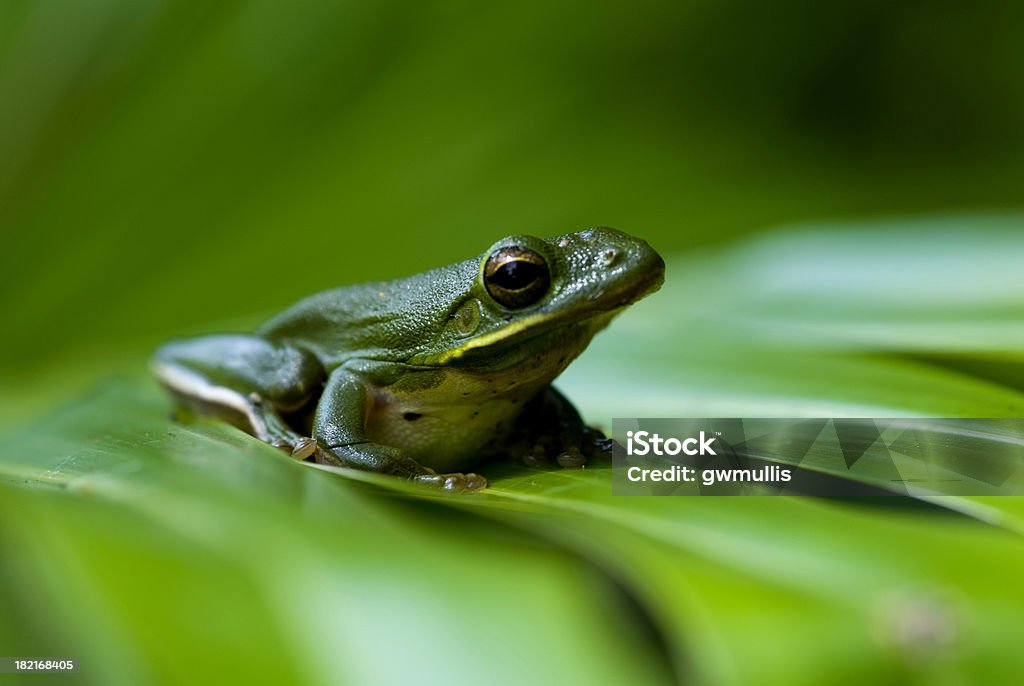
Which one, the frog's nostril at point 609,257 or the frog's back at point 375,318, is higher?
the frog's nostril at point 609,257

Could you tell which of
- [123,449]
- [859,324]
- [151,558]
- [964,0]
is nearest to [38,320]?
[123,449]

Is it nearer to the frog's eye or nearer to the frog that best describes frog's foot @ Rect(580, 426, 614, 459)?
the frog

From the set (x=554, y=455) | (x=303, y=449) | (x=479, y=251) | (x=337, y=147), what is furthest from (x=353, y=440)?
(x=337, y=147)

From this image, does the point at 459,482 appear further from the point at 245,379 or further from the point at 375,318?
the point at 245,379

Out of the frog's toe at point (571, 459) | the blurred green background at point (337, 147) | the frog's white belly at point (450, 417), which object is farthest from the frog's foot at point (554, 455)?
the blurred green background at point (337, 147)

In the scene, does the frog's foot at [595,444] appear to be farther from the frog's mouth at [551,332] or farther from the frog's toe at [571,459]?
the frog's mouth at [551,332]

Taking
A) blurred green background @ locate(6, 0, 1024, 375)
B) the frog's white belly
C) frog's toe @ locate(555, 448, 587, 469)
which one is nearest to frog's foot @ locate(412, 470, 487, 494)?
frog's toe @ locate(555, 448, 587, 469)

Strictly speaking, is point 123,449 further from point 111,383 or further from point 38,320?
point 38,320
